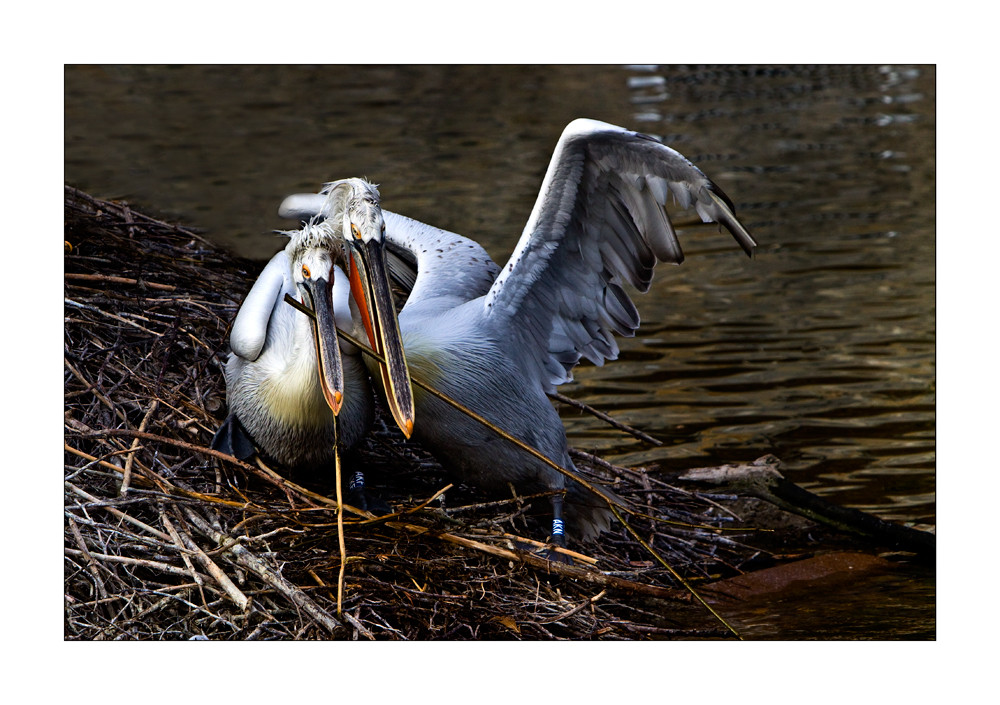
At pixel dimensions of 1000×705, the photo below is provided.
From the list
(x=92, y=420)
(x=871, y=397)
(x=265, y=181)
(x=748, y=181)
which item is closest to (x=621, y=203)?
(x=92, y=420)

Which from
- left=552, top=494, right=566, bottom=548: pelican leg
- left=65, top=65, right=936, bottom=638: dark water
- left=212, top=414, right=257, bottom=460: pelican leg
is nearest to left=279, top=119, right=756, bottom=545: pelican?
left=552, top=494, right=566, bottom=548: pelican leg

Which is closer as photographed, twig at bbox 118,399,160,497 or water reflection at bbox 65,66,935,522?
twig at bbox 118,399,160,497

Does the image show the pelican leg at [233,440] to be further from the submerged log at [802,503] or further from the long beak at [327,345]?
the submerged log at [802,503]

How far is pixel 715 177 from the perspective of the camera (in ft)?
25.5

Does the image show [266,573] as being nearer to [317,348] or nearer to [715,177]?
[317,348]

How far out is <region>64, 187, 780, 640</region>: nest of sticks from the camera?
287 centimetres

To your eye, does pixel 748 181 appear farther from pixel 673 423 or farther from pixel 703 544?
pixel 703 544

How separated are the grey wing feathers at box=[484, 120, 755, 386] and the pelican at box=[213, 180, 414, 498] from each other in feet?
1.23

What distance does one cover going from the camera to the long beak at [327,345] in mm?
2949

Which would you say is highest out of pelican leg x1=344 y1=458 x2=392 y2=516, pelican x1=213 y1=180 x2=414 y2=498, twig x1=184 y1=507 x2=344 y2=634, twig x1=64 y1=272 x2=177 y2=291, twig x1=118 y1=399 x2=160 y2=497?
twig x1=64 y1=272 x2=177 y2=291

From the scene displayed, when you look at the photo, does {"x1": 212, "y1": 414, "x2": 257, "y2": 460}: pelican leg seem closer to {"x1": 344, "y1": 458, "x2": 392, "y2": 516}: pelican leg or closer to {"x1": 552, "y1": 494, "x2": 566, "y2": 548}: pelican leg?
{"x1": 344, "y1": 458, "x2": 392, "y2": 516}: pelican leg

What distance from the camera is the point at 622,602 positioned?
3041 mm

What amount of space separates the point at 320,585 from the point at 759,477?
166 cm
